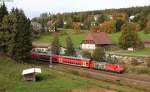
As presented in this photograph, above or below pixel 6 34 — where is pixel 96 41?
below

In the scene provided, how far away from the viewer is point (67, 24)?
178m

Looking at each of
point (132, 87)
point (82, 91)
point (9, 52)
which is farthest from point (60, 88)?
point (9, 52)

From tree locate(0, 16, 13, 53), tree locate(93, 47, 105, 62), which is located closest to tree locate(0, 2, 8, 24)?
tree locate(0, 16, 13, 53)

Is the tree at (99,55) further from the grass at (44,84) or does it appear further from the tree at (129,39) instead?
the grass at (44,84)

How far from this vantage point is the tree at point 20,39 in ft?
210

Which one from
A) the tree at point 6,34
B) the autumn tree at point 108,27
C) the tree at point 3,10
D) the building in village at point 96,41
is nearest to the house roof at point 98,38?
the building in village at point 96,41

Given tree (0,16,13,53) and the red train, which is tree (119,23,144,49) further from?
tree (0,16,13,53)

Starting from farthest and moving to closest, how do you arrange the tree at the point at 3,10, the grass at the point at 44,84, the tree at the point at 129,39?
1. the tree at the point at 129,39
2. the tree at the point at 3,10
3. the grass at the point at 44,84

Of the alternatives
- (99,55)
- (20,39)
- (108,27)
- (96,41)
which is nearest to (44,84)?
(20,39)

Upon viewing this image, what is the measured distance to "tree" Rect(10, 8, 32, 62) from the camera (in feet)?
210

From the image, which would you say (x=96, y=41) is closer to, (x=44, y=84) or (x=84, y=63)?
(x=84, y=63)

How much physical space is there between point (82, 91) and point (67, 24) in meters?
138

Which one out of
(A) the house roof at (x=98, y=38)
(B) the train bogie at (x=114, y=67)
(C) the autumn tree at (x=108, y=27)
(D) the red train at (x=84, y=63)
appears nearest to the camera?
(B) the train bogie at (x=114, y=67)

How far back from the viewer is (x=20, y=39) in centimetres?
6456
